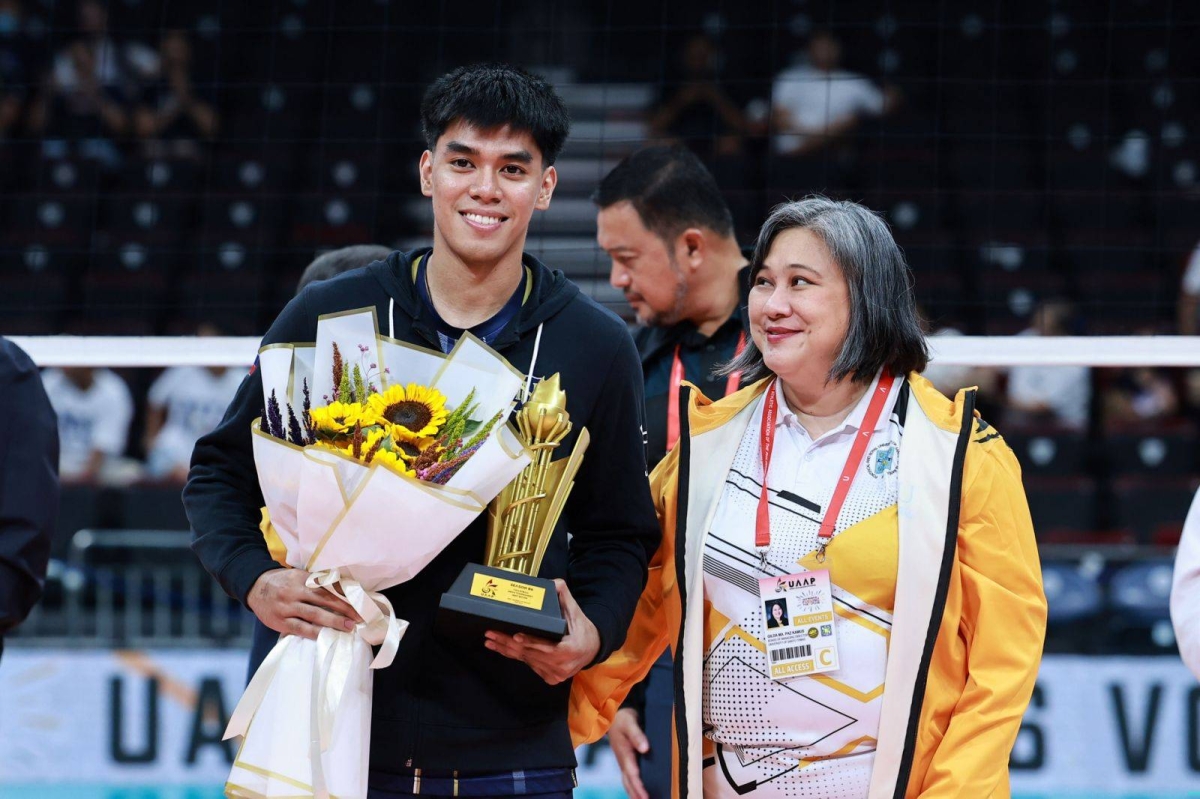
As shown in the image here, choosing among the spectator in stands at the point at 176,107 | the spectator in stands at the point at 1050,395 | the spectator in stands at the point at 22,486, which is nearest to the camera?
the spectator in stands at the point at 22,486

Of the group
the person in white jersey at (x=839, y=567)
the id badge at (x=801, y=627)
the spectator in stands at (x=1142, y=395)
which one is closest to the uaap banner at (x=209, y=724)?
the spectator in stands at (x=1142, y=395)

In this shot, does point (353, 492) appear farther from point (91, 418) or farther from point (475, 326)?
point (91, 418)

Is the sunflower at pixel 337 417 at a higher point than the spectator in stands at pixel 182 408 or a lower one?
higher

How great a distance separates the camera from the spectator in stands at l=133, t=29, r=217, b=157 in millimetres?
11023

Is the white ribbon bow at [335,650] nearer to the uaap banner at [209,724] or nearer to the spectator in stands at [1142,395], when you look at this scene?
the uaap banner at [209,724]

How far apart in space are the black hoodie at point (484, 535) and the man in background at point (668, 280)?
3.59ft

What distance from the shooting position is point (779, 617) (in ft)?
9.11

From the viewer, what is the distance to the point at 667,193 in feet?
14.2

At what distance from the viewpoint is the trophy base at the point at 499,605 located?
8.20ft

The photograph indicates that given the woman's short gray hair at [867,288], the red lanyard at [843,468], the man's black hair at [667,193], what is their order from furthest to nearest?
the man's black hair at [667,193]
the woman's short gray hair at [867,288]
the red lanyard at [843,468]

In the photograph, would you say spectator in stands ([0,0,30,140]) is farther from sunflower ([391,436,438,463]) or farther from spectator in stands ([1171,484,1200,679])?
spectator in stands ([1171,484,1200,679])

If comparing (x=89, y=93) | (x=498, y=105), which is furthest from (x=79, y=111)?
(x=498, y=105)

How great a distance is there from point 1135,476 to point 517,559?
7.81 metres

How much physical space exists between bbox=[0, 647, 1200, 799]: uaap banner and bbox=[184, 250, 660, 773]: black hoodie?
4481mm
